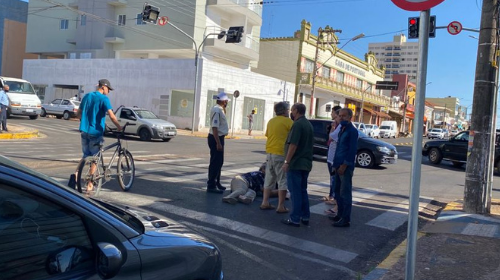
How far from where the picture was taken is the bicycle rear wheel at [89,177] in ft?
22.4

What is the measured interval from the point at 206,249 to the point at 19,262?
1125mm

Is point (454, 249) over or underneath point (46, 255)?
underneath

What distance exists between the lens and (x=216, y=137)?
304 inches

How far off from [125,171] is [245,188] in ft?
7.11

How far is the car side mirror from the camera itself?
2.06 metres

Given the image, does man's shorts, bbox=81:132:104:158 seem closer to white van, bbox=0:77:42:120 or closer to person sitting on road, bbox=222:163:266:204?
person sitting on road, bbox=222:163:266:204

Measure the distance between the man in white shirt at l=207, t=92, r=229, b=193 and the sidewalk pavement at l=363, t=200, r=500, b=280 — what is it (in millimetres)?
3516

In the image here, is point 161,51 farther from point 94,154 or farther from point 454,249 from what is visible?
point 454,249

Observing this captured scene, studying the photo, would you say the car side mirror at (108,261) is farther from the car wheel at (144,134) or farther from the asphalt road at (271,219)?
the car wheel at (144,134)

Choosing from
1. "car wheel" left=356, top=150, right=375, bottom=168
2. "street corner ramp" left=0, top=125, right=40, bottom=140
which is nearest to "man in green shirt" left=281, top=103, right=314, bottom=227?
"car wheel" left=356, top=150, right=375, bottom=168

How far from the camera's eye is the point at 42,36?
151 feet

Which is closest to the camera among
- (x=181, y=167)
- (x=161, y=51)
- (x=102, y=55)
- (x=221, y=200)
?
(x=221, y=200)

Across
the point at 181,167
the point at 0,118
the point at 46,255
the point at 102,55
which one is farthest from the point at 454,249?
the point at 102,55

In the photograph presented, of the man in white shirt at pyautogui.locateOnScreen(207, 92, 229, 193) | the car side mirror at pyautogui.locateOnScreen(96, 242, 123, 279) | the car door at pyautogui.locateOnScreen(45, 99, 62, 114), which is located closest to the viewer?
the car side mirror at pyautogui.locateOnScreen(96, 242, 123, 279)
